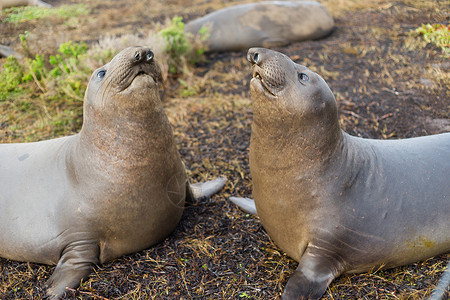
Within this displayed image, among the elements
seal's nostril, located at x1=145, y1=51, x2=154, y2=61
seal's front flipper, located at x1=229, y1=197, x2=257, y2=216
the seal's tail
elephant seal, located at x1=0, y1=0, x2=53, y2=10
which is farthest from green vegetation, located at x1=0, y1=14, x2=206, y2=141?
the seal's tail

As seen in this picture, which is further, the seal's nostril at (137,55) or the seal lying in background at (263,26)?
the seal lying in background at (263,26)

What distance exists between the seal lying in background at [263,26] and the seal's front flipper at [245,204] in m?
5.11

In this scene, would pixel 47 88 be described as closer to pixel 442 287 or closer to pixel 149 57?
pixel 149 57

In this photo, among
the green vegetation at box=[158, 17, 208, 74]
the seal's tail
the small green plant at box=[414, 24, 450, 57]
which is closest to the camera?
the seal's tail

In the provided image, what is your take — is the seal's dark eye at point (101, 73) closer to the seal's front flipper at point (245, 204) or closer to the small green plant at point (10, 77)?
the seal's front flipper at point (245, 204)

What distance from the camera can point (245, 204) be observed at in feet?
14.2

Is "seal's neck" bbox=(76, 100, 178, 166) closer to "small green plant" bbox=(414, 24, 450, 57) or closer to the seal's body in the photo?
"small green plant" bbox=(414, 24, 450, 57)

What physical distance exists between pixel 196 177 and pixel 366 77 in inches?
136

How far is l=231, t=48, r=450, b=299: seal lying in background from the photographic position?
124 inches

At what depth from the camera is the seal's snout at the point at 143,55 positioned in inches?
133

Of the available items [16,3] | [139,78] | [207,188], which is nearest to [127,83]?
[139,78]

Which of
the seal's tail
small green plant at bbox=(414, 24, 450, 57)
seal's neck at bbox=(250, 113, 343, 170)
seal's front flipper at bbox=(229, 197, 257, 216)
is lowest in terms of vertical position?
seal's front flipper at bbox=(229, 197, 257, 216)

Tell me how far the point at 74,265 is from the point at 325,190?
201 cm

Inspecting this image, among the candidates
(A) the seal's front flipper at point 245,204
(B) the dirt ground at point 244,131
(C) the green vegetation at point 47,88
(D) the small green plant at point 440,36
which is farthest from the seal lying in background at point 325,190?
(C) the green vegetation at point 47,88
